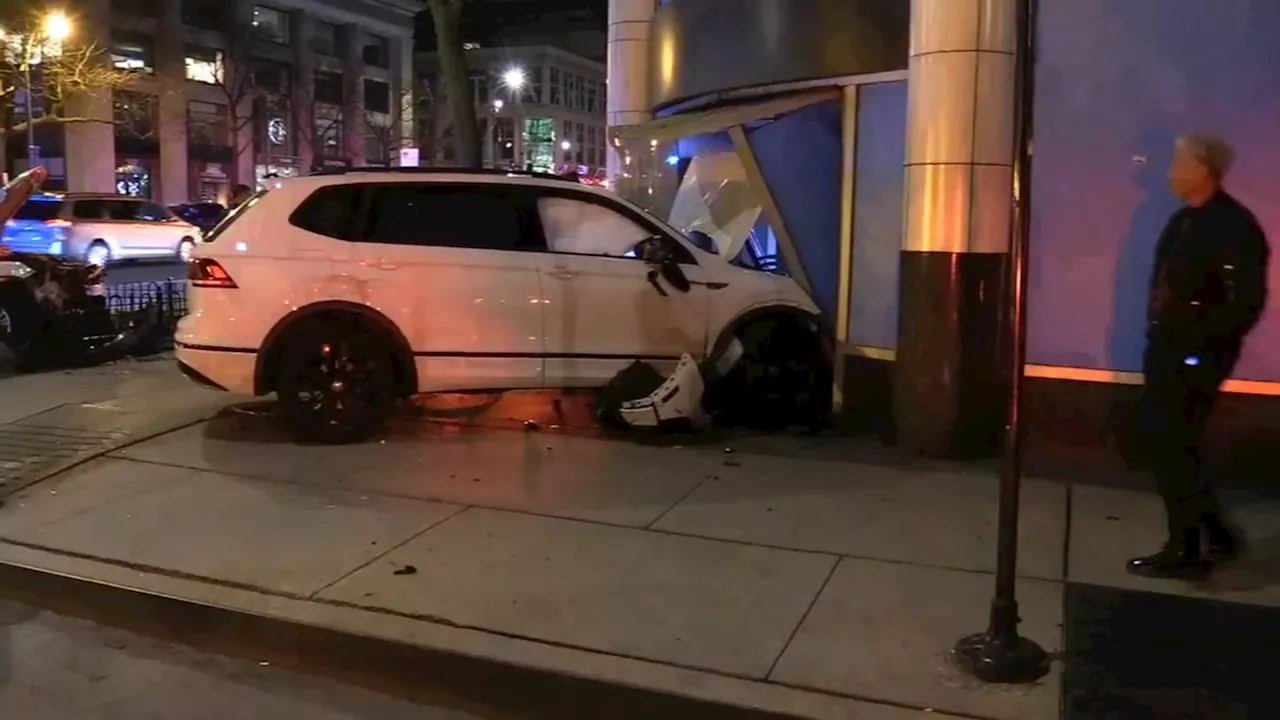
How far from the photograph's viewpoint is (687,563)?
→ 5.52m

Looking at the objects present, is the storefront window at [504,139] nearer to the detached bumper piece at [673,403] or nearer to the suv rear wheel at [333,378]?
the suv rear wheel at [333,378]

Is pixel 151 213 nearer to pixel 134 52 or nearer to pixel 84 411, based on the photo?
pixel 84 411

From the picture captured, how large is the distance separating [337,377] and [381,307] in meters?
0.57

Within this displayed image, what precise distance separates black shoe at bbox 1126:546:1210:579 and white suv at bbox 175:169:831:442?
3.23 metres

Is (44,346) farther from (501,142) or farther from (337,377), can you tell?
(501,142)

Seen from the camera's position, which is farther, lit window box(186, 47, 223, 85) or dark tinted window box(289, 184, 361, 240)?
lit window box(186, 47, 223, 85)

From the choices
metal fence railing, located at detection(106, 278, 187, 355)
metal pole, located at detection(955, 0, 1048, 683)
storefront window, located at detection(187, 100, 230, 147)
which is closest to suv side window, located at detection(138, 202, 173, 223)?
metal fence railing, located at detection(106, 278, 187, 355)

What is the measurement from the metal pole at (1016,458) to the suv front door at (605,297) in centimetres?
407

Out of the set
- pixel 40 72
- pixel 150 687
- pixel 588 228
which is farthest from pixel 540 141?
pixel 150 687

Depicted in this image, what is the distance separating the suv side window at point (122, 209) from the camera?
25.4m

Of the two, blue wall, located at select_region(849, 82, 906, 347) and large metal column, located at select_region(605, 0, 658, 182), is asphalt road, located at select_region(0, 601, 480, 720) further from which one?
large metal column, located at select_region(605, 0, 658, 182)

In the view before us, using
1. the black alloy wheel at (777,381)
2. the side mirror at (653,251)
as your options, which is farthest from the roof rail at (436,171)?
the black alloy wheel at (777,381)

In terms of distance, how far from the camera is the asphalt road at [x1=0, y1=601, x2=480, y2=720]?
429cm

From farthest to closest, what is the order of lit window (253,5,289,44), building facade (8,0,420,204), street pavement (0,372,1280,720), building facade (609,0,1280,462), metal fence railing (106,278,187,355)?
lit window (253,5,289,44) → building facade (8,0,420,204) → metal fence railing (106,278,187,355) → building facade (609,0,1280,462) → street pavement (0,372,1280,720)
